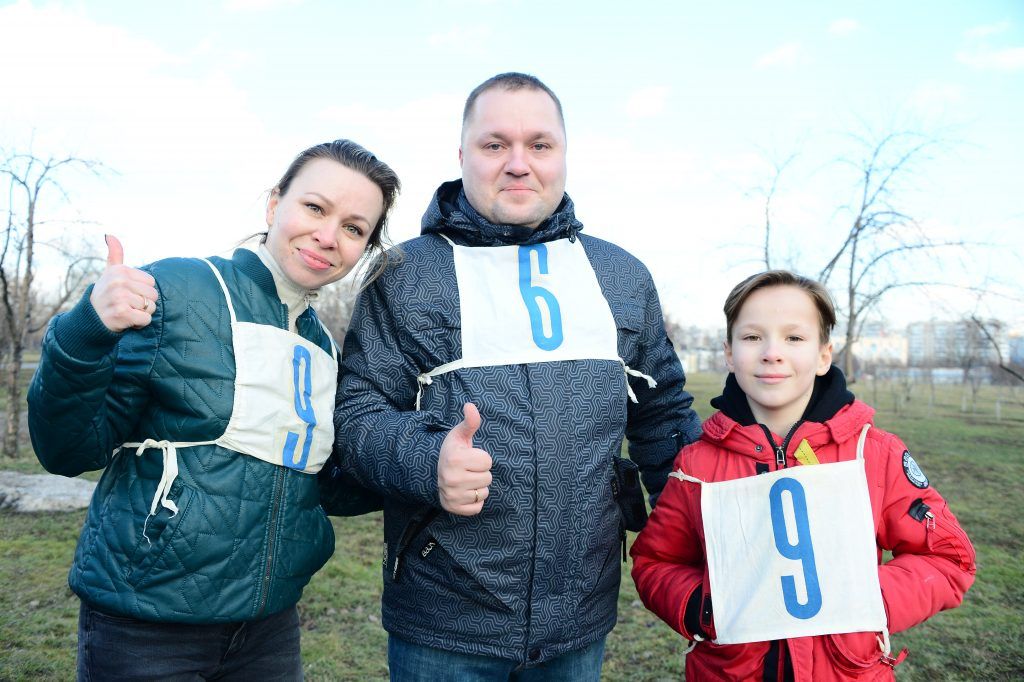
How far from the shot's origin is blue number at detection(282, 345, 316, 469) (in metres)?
1.94

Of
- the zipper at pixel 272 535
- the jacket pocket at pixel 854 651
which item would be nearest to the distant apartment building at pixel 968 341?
the jacket pocket at pixel 854 651

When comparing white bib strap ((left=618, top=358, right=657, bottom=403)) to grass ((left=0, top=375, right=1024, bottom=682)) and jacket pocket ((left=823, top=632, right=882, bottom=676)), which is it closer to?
jacket pocket ((left=823, top=632, right=882, bottom=676))

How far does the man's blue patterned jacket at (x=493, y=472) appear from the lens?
194 centimetres

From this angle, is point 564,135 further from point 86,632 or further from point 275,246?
point 86,632

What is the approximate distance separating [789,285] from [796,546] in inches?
30.5

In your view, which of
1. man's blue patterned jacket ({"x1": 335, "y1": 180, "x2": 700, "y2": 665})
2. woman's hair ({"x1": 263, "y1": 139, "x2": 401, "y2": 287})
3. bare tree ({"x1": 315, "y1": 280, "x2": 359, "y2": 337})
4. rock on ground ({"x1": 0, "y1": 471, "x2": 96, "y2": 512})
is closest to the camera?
man's blue patterned jacket ({"x1": 335, "y1": 180, "x2": 700, "y2": 665})

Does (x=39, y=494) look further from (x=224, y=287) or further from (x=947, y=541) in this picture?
(x=947, y=541)

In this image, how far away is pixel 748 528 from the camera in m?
2.01

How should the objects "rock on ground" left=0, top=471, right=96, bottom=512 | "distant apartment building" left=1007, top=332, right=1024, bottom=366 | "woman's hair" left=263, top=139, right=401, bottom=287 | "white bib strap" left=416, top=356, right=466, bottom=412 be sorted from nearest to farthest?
"white bib strap" left=416, top=356, right=466, bottom=412
"woman's hair" left=263, top=139, right=401, bottom=287
"rock on ground" left=0, top=471, right=96, bottom=512
"distant apartment building" left=1007, top=332, right=1024, bottom=366

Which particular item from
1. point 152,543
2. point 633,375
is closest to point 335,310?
point 633,375

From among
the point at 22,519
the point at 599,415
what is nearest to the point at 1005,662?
the point at 599,415

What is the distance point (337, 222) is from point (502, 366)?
66 centimetres

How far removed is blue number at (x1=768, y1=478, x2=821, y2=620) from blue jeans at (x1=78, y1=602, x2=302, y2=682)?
4.84 feet

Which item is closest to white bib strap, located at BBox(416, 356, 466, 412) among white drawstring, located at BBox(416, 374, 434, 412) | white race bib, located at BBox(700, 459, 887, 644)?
white drawstring, located at BBox(416, 374, 434, 412)
